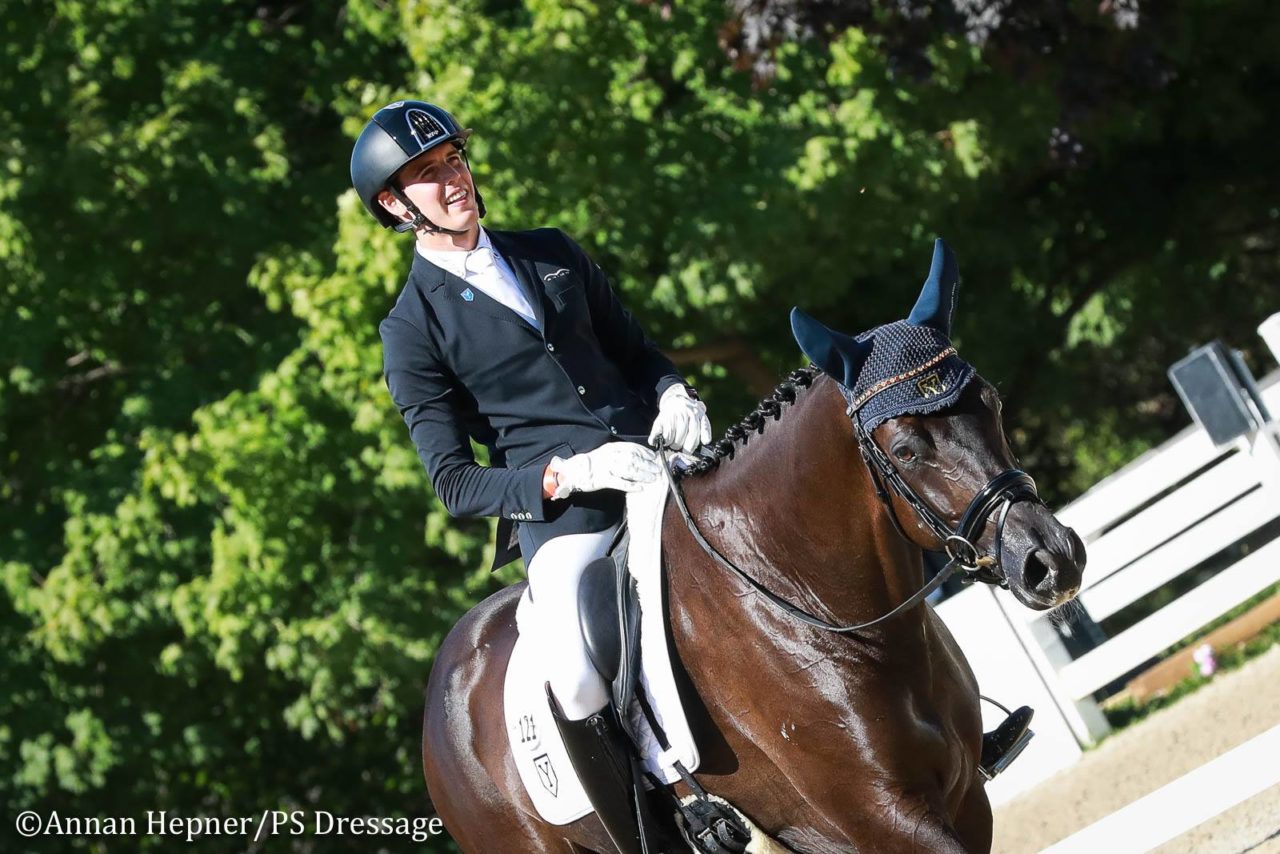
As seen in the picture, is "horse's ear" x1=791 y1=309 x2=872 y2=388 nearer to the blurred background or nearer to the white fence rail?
the white fence rail

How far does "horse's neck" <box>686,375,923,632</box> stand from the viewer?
4.02m

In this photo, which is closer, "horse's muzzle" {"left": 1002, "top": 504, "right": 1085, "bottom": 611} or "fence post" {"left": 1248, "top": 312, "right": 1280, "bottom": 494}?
"horse's muzzle" {"left": 1002, "top": 504, "right": 1085, "bottom": 611}

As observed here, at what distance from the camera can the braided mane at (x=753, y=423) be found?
13.9ft

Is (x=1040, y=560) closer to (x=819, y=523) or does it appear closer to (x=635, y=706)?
(x=819, y=523)

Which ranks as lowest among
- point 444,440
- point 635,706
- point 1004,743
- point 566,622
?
point 1004,743

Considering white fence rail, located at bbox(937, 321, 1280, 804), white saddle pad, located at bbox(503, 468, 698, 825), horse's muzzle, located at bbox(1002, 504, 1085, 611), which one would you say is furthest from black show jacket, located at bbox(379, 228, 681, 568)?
white fence rail, located at bbox(937, 321, 1280, 804)

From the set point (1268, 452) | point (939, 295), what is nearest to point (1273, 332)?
point (1268, 452)

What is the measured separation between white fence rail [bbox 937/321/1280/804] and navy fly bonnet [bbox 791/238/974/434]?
17.8 ft

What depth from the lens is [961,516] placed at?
368 cm

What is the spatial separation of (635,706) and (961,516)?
1361 mm

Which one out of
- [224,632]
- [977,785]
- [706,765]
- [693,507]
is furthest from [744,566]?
[224,632]

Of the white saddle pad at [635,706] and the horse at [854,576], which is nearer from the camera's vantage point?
the horse at [854,576]

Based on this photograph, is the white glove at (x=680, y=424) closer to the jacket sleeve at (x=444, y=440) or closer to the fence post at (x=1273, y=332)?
the jacket sleeve at (x=444, y=440)

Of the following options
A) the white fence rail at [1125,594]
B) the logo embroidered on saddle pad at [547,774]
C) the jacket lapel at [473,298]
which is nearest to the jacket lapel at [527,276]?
the jacket lapel at [473,298]
